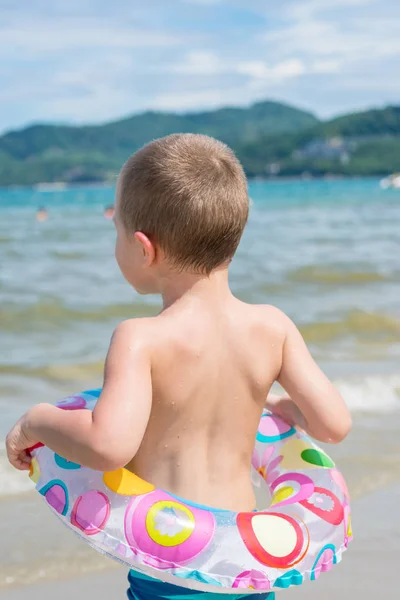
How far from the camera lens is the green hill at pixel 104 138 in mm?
111438

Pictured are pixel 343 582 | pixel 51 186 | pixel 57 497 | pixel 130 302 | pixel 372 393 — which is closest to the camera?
pixel 57 497

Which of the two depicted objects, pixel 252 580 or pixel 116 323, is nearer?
pixel 252 580

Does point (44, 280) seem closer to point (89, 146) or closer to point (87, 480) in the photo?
point (87, 480)

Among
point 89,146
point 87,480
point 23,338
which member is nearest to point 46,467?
point 87,480

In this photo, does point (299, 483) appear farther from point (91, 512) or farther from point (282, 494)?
point (91, 512)

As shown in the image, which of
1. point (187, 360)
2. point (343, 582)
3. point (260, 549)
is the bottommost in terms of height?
point (343, 582)

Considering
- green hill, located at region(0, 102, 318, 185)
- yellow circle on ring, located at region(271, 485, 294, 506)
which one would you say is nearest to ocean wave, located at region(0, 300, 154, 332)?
yellow circle on ring, located at region(271, 485, 294, 506)

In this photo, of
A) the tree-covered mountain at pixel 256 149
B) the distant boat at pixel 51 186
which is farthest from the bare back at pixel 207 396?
the distant boat at pixel 51 186

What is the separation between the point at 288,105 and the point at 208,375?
181334mm

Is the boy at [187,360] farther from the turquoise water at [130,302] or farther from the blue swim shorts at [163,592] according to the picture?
the turquoise water at [130,302]

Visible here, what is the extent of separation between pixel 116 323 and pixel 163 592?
18.7 feet

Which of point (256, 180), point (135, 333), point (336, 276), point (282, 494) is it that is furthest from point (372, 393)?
point (256, 180)

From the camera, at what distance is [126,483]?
6.02ft

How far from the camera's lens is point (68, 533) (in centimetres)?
321
